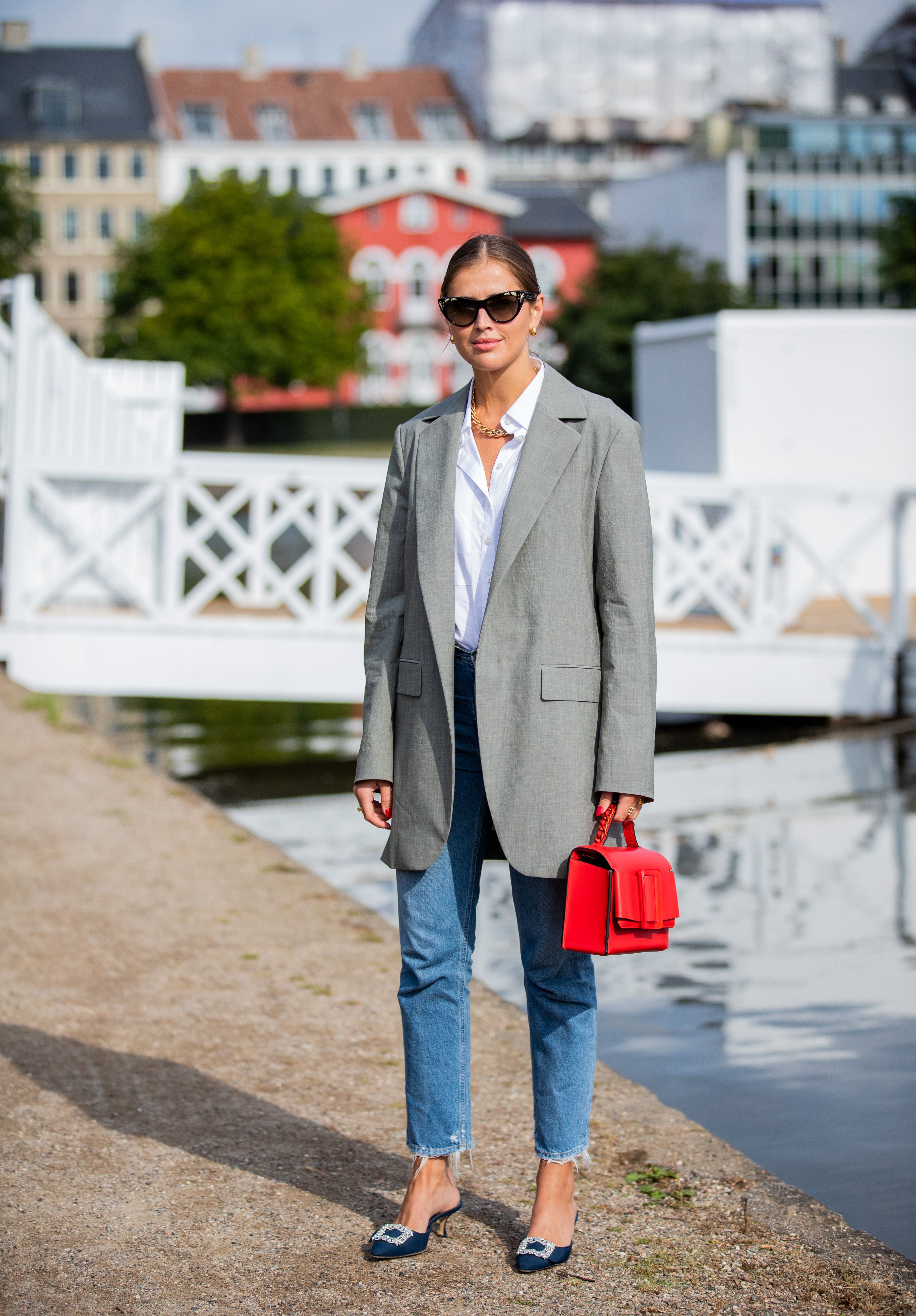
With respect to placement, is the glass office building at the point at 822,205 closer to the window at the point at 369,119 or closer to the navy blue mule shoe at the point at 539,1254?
the window at the point at 369,119

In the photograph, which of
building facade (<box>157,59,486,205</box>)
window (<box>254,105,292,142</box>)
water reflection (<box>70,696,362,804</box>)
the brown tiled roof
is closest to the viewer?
water reflection (<box>70,696,362,804</box>)

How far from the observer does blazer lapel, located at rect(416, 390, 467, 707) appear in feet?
10.1

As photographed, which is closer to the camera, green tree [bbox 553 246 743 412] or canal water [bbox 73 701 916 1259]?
canal water [bbox 73 701 916 1259]

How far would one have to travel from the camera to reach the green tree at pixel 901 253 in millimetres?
52844

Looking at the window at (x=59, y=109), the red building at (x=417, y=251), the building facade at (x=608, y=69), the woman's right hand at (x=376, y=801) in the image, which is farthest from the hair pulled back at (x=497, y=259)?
the building facade at (x=608, y=69)

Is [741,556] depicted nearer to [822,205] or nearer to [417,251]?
[822,205]

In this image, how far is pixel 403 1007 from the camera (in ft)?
10.4

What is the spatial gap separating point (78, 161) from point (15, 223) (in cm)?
1740

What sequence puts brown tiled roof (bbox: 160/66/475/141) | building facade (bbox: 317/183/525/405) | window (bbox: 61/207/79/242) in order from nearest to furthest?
1. building facade (bbox: 317/183/525/405)
2. window (bbox: 61/207/79/242)
3. brown tiled roof (bbox: 160/66/475/141)

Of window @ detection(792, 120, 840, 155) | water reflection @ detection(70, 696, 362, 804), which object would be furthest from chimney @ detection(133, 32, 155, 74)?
water reflection @ detection(70, 696, 362, 804)

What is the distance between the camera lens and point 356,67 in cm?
8394

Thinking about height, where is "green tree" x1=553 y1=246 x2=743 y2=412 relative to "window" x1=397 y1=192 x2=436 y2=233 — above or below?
below

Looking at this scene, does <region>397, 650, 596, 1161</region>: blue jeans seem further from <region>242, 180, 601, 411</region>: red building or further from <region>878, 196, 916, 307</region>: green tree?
<region>242, 180, 601, 411</region>: red building

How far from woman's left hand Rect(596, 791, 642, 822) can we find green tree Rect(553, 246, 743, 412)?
4376cm
